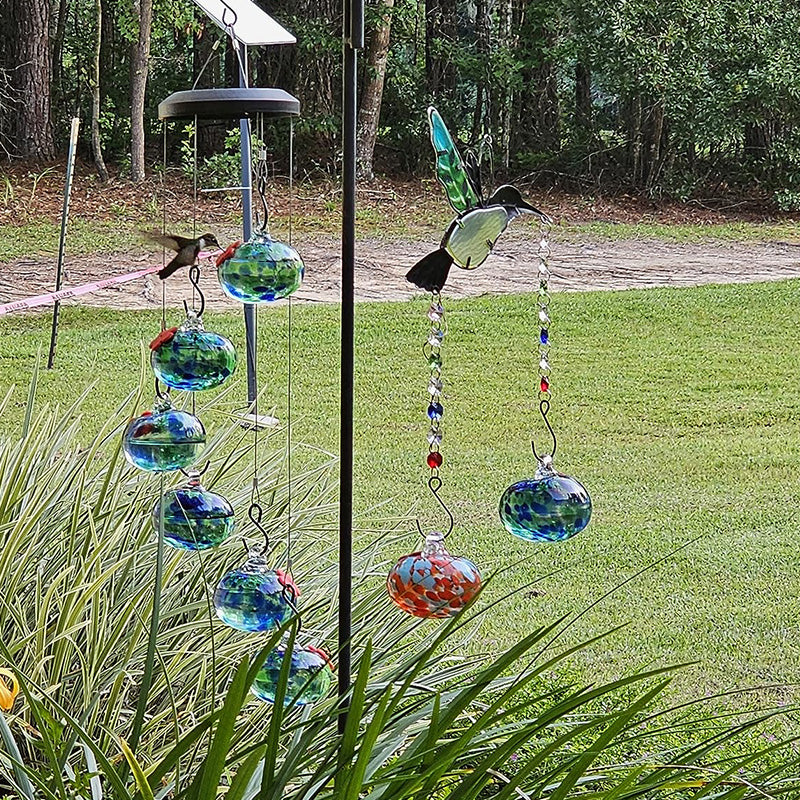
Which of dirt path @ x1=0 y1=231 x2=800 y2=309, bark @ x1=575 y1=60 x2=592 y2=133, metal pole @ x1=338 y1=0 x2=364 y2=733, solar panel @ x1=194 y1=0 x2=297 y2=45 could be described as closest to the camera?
metal pole @ x1=338 y1=0 x2=364 y2=733

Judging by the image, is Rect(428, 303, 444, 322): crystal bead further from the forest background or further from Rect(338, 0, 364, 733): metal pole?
the forest background

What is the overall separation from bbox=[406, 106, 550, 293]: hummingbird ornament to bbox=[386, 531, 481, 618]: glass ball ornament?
11.9 inches

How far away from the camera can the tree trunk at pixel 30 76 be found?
1040cm

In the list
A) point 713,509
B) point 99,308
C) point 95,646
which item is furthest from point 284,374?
point 95,646

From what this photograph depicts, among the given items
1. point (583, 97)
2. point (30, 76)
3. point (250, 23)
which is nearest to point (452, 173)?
point (250, 23)

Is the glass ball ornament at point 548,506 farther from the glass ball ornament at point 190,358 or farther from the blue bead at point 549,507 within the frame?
the glass ball ornament at point 190,358

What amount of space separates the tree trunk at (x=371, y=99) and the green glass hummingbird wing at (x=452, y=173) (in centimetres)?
943

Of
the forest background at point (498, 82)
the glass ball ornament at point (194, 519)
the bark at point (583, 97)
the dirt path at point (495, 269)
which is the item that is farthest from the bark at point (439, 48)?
the glass ball ornament at point (194, 519)

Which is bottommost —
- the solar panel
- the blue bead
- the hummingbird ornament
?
the blue bead

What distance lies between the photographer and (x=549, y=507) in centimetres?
126

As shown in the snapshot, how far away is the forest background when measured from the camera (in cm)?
1048

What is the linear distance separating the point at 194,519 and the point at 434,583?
1.17ft

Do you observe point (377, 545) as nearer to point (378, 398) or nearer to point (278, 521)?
point (278, 521)

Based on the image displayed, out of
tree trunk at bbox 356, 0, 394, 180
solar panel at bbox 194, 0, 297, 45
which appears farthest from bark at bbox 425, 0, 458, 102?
solar panel at bbox 194, 0, 297, 45
